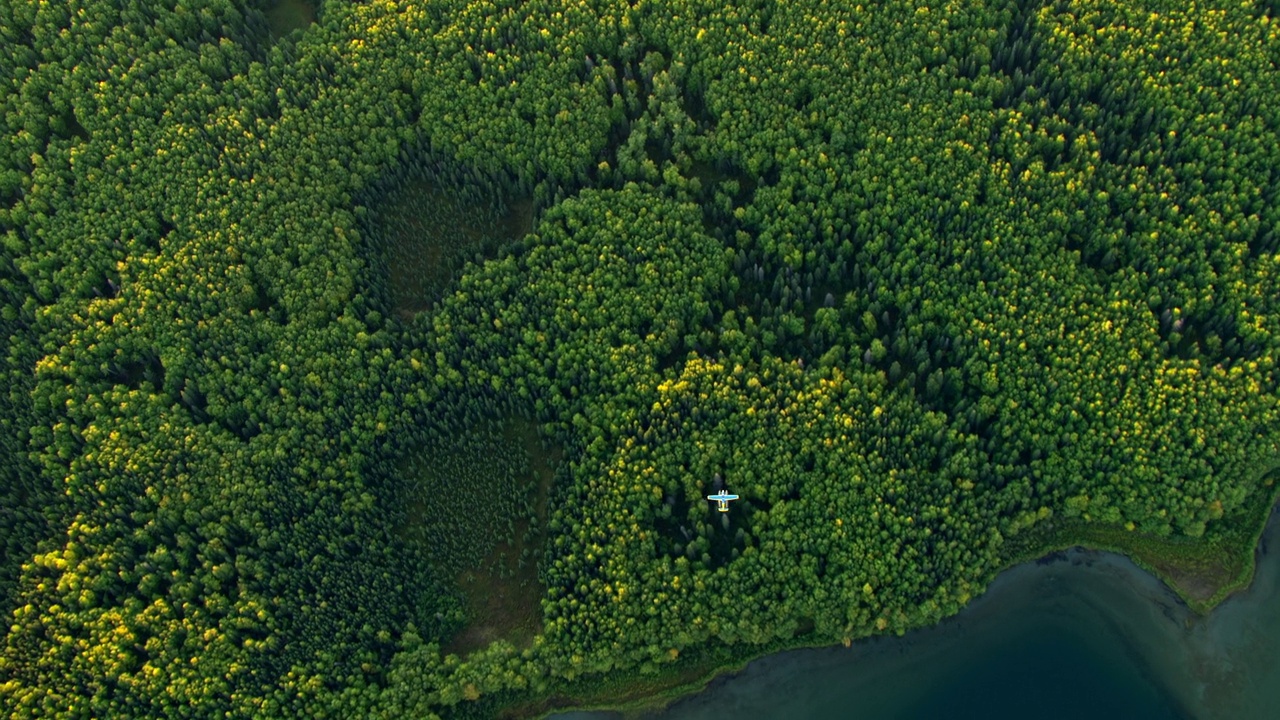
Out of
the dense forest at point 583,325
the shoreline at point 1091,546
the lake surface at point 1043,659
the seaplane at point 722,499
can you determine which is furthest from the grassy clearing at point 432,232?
the lake surface at point 1043,659

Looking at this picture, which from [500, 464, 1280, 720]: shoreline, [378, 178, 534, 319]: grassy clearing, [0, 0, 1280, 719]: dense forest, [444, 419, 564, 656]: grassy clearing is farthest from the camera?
[378, 178, 534, 319]: grassy clearing

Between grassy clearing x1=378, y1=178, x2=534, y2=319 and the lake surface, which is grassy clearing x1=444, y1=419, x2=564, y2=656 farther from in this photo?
grassy clearing x1=378, y1=178, x2=534, y2=319

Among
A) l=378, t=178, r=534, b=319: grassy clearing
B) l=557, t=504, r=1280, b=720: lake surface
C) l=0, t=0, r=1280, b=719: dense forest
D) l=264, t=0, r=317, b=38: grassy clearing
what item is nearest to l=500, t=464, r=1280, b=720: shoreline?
l=557, t=504, r=1280, b=720: lake surface

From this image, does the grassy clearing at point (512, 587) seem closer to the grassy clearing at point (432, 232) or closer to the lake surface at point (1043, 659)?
the lake surface at point (1043, 659)

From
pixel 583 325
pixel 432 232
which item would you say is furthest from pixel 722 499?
pixel 432 232

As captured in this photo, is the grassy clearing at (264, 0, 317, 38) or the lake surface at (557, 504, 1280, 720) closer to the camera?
the lake surface at (557, 504, 1280, 720)

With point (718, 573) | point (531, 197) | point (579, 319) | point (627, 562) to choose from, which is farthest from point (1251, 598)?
point (531, 197)

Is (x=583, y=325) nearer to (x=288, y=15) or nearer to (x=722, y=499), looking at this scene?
(x=722, y=499)
